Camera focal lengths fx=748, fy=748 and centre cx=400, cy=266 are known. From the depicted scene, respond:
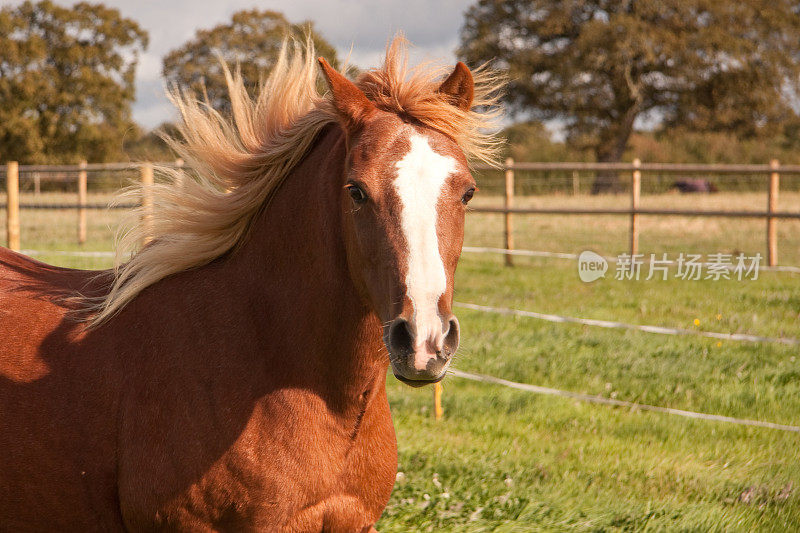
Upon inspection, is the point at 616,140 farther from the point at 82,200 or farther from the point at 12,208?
the point at 12,208

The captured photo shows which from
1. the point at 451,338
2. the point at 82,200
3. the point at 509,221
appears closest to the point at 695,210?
the point at 509,221

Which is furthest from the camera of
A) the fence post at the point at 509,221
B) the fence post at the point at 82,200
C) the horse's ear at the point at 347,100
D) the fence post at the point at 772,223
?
the fence post at the point at 82,200

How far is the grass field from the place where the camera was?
3.56 metres

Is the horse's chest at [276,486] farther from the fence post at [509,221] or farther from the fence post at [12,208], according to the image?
the fence post at [509,221]

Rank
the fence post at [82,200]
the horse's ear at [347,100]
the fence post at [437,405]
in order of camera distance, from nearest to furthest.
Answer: the horse's ear at [347,100] → the fence post at [437,405] → the fence post at [82,200]

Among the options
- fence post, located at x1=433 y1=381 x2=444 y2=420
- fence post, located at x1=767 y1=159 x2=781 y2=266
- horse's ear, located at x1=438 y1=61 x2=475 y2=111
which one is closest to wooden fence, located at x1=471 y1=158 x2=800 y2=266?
fence post, located at x1=767 y1=159 x2=781 y2=266

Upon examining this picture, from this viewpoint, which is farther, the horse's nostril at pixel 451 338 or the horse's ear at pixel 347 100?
the horse's ear at pixel 347 100

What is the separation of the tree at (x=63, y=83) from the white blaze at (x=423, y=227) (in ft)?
119

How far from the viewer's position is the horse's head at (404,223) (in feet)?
6.13

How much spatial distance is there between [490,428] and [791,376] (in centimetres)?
240

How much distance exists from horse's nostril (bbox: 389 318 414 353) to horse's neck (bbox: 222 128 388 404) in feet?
1.25

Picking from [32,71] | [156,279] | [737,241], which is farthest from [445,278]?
[32,71]

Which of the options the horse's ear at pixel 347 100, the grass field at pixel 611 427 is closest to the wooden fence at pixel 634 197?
the grass field at pixel 611 427

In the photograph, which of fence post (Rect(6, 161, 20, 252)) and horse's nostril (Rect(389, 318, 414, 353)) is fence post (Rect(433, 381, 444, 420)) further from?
fence post (Rect(6, 161, 20, 252))
